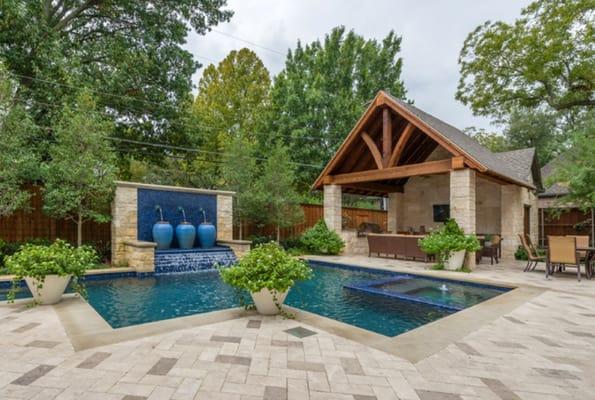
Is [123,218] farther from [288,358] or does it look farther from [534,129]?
[534,129]

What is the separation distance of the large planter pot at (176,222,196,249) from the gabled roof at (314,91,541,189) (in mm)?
5158

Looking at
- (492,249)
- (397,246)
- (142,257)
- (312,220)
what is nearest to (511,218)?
(492,249)

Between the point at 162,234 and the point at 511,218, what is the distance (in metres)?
11.6

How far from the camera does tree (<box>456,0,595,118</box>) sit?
1409cm

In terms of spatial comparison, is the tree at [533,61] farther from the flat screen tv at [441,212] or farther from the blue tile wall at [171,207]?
the blue tile wall at [171,207]

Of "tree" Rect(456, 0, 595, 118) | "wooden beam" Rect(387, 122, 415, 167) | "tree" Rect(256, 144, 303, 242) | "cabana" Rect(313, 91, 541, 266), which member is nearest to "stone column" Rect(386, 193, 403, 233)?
"cabana" Rect(313, 91, 541, 266)

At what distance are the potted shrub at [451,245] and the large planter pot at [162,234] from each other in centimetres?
729

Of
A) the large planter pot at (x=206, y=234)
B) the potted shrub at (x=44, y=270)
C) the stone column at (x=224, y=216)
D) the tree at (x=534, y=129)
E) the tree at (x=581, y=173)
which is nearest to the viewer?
the potted shrub at (x=44, y=270)

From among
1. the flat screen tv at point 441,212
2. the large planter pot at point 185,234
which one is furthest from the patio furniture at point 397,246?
the large planter pot at point 185,234

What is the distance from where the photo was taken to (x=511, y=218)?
11.5m

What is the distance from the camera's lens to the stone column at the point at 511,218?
11.4 metres

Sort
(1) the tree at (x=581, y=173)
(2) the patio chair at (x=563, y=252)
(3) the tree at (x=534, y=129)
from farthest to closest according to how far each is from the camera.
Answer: (3) the tree at (x=534, y=129) < (1) the tree at (x=581, y=173) < (2) the patio chair at (x=563, y=252)

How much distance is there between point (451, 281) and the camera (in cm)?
734

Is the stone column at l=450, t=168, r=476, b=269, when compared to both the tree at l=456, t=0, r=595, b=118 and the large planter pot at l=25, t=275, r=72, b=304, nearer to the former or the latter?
the large planter pot at l=25, t=275, r=72, b=304
